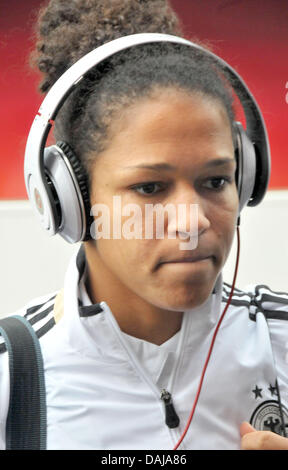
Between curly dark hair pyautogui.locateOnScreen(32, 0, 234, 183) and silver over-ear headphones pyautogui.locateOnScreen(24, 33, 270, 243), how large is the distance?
0.9 inches

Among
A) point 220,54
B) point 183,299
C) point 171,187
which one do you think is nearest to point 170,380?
point 183,299

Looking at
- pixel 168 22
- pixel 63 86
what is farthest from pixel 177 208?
pixel 168 22

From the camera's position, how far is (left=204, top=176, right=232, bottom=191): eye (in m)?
0.70

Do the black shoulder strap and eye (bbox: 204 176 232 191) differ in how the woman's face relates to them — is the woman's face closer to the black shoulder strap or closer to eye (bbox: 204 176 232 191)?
eye (bbox: 204 176 232 191)

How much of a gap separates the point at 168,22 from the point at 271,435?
0.58 metres

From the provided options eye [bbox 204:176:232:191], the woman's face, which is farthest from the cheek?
eye [bbox 204:176:232:191]

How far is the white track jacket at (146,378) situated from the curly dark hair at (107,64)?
22 cm

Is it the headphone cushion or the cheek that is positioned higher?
the headphone cushion

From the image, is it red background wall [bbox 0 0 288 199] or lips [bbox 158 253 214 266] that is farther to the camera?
red background wall [bbox 0 0 288 199]

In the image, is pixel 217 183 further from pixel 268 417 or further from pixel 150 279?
pixel 268 417

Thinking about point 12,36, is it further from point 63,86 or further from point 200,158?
point 200,158

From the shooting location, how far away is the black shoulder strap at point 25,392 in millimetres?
707

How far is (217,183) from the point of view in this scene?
2.34 feet

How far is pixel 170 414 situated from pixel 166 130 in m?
0.37
